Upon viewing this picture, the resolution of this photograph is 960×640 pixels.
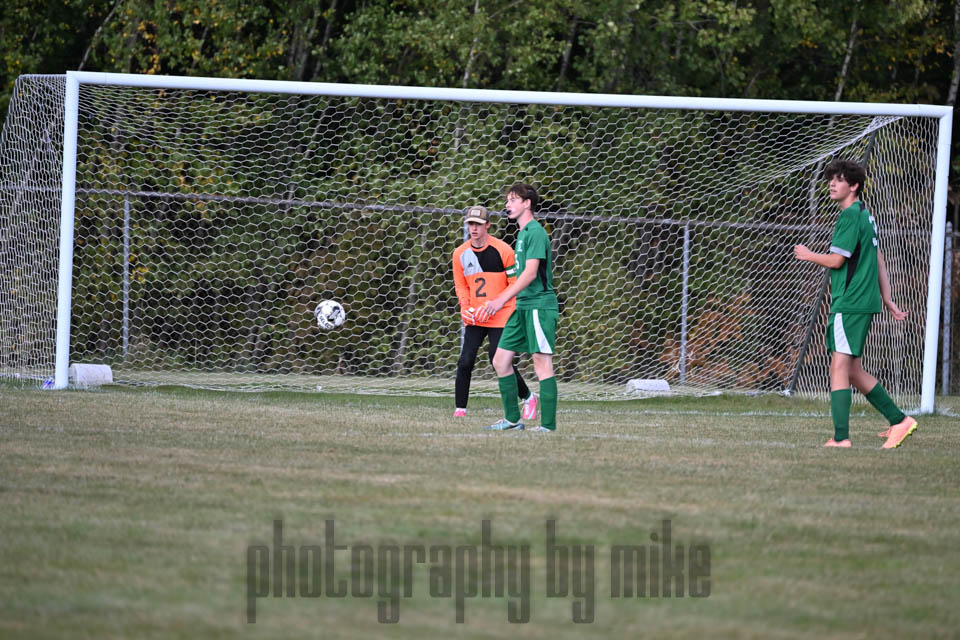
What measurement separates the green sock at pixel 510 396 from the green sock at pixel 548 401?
198 millimetres

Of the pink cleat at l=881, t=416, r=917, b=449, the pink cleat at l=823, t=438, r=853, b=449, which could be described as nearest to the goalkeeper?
the pink cleat at l=823, t=438, r=853, b=449

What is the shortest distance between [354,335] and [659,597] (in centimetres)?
1126

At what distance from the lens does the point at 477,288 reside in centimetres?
943

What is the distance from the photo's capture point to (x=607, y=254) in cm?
1485

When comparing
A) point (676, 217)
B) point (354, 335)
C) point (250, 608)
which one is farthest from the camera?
point (676, 217)

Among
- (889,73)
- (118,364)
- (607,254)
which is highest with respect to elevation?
(889,73)

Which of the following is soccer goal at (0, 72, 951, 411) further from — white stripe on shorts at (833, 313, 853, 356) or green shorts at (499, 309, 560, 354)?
white stripe on shorts at (833, 313, 853, 356)

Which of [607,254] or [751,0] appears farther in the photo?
[751,0]

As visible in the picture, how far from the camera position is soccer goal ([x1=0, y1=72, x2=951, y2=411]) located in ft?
44.2

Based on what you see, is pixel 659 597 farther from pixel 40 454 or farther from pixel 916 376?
pixel 916 376

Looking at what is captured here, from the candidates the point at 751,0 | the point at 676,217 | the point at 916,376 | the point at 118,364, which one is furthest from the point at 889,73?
the point at 118,364

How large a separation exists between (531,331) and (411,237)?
7524mm

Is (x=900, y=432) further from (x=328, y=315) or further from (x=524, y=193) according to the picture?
(x=328, y=315)

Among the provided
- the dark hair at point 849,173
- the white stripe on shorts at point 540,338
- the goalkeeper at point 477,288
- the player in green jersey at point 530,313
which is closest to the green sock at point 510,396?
the player in green jersey at point 530,313
